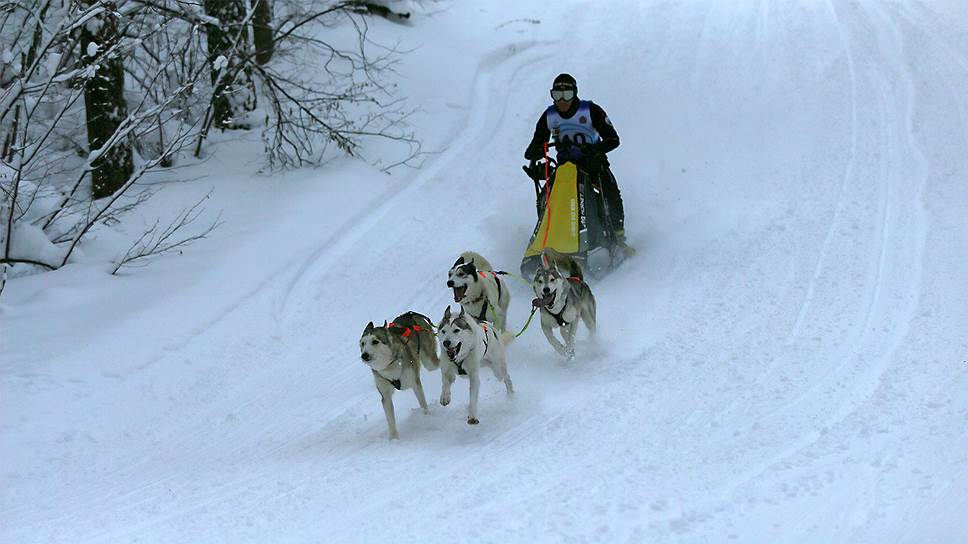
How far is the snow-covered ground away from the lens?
5.70 metres

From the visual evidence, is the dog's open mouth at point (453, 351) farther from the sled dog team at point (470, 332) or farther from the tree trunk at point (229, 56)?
the tree trunk at point (229, 56)

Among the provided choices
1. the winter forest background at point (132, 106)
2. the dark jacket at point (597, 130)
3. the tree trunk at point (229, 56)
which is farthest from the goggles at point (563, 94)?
the tree trunk at point (229, 56)

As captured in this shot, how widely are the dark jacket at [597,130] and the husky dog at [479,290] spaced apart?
5.13 ft

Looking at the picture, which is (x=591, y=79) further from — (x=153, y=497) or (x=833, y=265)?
(x=153, y=497)

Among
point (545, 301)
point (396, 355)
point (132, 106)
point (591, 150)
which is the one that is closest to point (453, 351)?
point (396, 355)

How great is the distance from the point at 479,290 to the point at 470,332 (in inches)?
51.2

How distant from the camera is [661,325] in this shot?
8.62 meters

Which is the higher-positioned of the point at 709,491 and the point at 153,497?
the point at 709,491

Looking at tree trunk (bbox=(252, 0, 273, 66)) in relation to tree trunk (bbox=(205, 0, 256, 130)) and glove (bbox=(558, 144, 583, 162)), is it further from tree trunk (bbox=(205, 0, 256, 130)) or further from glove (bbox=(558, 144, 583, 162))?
glove (bbox=(558, 144, 583, 162))

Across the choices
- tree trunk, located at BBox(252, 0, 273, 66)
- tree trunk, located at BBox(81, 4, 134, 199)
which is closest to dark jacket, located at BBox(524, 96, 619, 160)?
tree trunk, located at BBox(81, 4, 134, 199)

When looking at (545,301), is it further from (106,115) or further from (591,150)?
(106,115)

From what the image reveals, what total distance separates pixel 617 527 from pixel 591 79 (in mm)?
10451

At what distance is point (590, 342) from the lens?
8484mm

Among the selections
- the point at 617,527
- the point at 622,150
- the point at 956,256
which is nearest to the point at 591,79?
the point at 622,150
